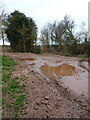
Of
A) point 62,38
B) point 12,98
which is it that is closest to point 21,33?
point 62,38

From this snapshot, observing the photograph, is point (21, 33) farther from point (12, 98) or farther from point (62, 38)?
point (12, 98)

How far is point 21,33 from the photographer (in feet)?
56.0

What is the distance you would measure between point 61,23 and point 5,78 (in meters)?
16.9

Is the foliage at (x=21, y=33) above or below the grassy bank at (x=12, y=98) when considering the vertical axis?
above

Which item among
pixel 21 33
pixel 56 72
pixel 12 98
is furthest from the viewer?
pixel 21 33

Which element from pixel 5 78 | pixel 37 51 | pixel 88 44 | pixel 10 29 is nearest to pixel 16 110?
pixel 5 78

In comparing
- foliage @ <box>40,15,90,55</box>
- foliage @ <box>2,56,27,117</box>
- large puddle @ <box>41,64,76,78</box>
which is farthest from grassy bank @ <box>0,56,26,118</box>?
foliage @ <box>40,15,90,55</box>

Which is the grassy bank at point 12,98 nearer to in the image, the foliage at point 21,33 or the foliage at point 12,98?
the foliage at point 12,98

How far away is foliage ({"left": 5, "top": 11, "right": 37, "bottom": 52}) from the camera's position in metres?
17.4

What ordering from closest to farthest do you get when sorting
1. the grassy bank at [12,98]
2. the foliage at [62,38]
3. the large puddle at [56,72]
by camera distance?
the grassy bank at [12,98]
the large puddle at [56,72]
the foliage at [62,38]

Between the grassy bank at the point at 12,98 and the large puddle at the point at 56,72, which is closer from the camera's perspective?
the grassy bank at the point at 12,98

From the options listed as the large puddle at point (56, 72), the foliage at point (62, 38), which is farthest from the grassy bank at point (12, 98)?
the foliage at point (62, 38)

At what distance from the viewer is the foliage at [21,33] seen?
17.4 meters

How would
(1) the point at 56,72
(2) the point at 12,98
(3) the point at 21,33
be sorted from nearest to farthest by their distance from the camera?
(2) the point at 12,98 → (1) the point at 56,72 → (3) the point at 21,33
